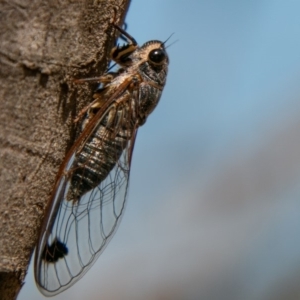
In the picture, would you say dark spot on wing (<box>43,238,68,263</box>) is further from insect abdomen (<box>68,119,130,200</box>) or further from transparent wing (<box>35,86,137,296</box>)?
insect abdomen (<box>68,119,130,200</box>)

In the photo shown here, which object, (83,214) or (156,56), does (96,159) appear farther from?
(156,56)

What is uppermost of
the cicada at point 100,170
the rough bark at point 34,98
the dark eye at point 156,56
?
the dark eye at point 156,56

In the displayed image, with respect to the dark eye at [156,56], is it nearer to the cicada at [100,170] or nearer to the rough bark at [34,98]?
the cicada at [100,170]

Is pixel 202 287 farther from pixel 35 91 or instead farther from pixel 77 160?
pixel 35 91

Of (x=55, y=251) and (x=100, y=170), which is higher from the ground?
(x=100, y=170)

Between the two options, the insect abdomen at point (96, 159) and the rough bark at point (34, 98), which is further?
the insect abdomen at point (96, 159)

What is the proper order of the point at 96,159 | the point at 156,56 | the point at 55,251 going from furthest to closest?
the point at 156,56 < the point at 96,159 < the point at 55,251

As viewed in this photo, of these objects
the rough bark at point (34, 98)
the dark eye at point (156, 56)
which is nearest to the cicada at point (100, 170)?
the dark eye at point (156, 56)

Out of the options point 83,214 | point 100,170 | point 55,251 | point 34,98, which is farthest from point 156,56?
point 34,98
